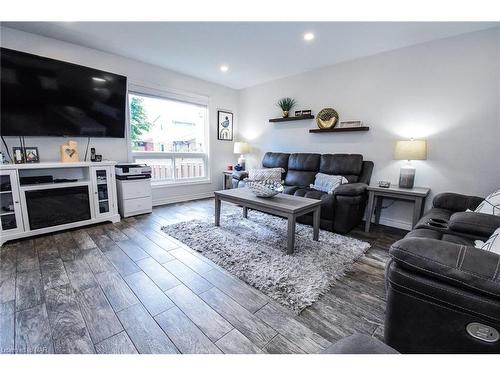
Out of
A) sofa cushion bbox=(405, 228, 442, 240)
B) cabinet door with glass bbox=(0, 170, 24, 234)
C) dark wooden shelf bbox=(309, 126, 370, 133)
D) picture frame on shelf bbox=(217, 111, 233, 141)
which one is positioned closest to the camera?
sofa cushion bbox=(405, 228, 442, 240)

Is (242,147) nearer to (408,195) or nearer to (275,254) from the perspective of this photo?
(275,254)

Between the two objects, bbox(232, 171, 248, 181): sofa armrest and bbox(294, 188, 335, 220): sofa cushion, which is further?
bbox(232, 171, 248, 181): sofa armrest

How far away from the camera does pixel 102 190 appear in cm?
305

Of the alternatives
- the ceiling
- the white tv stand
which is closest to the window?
the ceiling

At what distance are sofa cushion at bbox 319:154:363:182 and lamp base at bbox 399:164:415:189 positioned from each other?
1.74 ft

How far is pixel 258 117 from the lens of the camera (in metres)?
4.73

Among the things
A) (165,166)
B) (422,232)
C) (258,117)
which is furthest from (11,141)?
(422,232)

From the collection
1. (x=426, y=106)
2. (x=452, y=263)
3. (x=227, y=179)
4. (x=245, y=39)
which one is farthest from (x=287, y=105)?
(x=452, y=263)

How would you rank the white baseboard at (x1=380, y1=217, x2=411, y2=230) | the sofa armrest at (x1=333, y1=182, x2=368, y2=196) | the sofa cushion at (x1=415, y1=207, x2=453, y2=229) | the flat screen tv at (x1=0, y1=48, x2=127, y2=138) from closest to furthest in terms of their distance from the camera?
the sofa cushion at (x1=415, y1=207, x2=453, y2=229) → the flat screen tv at (x1=0, y1=48, x2=127, y2=138) → the sofa armrest at (x1=333, y1=182, x2=368, y2=196) → the white baseboard at (x1=380, y1=217, x2=411, y2=230)

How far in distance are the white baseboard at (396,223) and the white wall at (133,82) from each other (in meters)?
3.26

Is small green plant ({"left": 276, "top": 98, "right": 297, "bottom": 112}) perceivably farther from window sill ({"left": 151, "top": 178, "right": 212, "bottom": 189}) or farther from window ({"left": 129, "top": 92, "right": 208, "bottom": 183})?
window sill ({"left": 151, "top": 178, "right": 212, "bottom": 189})

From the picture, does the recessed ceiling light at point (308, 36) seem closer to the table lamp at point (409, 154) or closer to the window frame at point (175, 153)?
the table lamp at point (409, 154)

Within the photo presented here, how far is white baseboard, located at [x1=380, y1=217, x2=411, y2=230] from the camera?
3058mm

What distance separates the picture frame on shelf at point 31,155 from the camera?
2.62 meters
